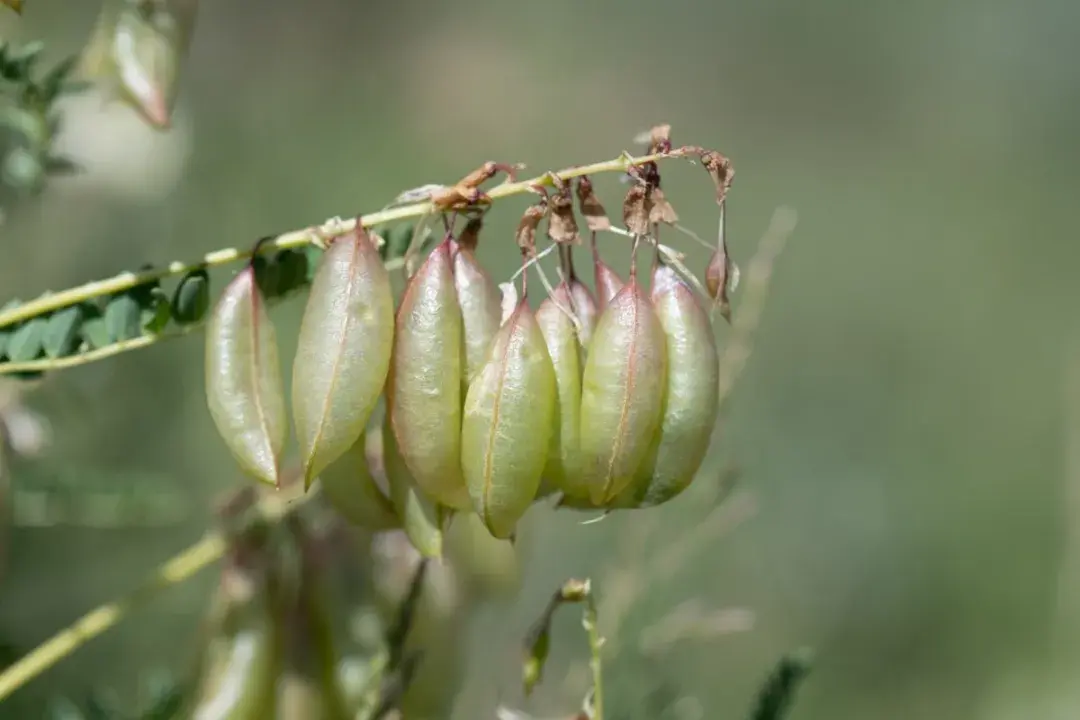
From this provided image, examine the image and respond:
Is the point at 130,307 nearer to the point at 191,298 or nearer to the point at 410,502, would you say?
the point at 191,298

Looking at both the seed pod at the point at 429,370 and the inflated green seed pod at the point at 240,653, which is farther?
the inflated green seed pod at the point at 240,653

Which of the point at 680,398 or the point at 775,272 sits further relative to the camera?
the point at 775,272

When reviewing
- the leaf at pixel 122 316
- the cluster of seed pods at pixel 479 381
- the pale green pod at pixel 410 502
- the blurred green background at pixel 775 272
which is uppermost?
the leaf at pixel 122 316

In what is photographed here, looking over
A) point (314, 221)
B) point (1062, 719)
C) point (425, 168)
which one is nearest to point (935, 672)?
point (1062, 719)

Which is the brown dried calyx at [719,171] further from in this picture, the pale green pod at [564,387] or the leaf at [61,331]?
the leaf at [61,331]

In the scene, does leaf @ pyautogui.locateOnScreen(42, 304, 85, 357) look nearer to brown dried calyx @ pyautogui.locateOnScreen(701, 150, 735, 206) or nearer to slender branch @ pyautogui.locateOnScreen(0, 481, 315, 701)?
slender branch @ pyautogui.locateOnScreen(0, 481, 315, 701)

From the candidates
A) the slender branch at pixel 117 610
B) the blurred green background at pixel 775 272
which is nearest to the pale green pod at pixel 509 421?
the slender branch at pixel 117 610

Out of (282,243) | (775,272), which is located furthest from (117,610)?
(775,272)
